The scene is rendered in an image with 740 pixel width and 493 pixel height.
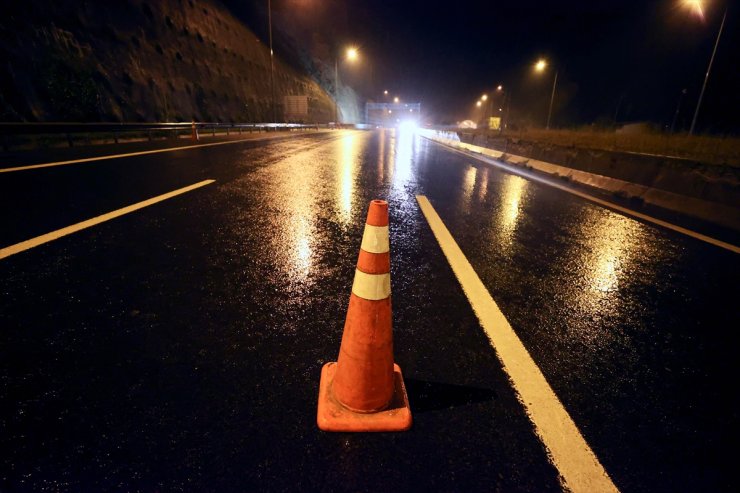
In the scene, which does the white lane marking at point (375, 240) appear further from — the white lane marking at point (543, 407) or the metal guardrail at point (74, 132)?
the metal guardrail at point (74, 132)

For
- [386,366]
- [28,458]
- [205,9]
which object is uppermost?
[205,9]

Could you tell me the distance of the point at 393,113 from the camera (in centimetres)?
16000

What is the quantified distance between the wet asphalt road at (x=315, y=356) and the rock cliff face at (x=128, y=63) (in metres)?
19.9

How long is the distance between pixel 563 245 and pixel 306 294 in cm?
318

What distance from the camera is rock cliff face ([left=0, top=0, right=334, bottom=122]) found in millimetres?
18797


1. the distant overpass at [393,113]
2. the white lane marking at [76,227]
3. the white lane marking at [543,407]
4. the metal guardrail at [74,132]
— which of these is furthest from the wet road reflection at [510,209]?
the distant overpass at [393,113]

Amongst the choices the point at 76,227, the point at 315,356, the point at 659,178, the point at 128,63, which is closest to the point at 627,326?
the point at 315,356

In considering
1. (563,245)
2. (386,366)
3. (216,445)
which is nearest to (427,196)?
(563,245)

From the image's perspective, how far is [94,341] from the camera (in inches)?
89.4

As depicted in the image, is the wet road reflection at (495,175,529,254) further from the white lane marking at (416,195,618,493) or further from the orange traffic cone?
the orange traffic cone

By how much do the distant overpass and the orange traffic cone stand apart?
11764 centimetres

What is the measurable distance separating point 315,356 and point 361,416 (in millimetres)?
518

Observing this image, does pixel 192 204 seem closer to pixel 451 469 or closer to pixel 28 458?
pixel 28 458

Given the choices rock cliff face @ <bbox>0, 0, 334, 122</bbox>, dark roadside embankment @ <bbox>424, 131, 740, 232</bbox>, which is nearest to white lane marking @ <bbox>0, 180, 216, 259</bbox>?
dark roadside embankment @ <bbox>424, 131, 740, 232</bbox>
